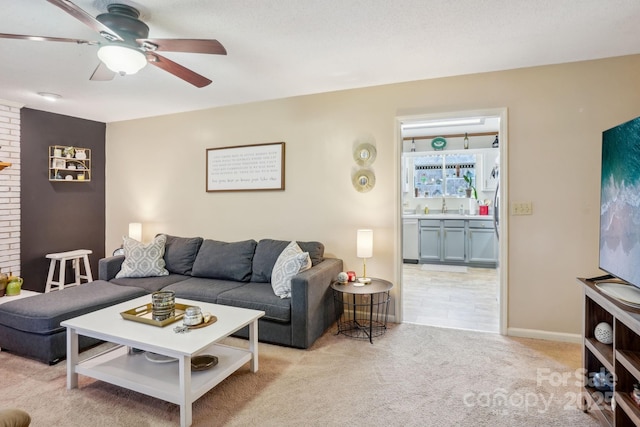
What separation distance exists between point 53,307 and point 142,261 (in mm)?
1111

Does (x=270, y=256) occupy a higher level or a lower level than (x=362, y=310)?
higher

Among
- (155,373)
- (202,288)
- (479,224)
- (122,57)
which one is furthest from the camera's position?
(479,224)

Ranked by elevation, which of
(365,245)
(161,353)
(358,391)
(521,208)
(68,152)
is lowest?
(358,391)

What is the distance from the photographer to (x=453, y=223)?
6125mm

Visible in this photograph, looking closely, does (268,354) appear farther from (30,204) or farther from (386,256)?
(30,204)

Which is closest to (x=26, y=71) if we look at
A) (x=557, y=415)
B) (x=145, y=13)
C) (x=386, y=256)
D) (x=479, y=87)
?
(x=145, y=13)

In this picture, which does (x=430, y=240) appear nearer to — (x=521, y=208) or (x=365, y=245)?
(x=521, y=208)

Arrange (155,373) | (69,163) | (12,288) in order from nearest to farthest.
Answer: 1. (155,373)
2. (12,288)
3. (69,163)

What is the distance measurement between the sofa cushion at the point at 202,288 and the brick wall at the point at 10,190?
2.28 meters

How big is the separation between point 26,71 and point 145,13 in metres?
1.83

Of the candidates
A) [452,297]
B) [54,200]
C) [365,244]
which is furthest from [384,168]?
[54,200]

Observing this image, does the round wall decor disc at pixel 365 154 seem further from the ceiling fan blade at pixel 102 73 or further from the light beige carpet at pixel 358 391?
the ceiling fan blade at pixel 102 73

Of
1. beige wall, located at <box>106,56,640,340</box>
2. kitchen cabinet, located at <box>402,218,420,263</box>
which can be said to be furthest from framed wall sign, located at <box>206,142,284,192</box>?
kitchen cabinet, located at <box>402,218,420,263</box>

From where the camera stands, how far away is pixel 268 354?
271cm
